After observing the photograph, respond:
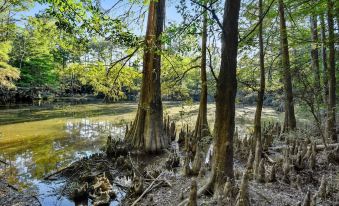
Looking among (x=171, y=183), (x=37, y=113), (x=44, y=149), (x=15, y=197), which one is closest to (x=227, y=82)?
(x=171, y=183)

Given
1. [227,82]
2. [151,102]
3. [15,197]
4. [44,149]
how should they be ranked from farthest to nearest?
[44,149] → [151,102] → [15,197] → [227,82]

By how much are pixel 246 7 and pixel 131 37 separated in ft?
20.4

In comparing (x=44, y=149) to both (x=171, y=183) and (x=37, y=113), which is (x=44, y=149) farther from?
(x=37, y=113)

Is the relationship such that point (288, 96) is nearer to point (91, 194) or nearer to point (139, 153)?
point (139, 153)

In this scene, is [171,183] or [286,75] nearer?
[171,183]

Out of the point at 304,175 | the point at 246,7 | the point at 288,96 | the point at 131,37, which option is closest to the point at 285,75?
the point at 288,96

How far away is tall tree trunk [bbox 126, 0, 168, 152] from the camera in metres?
9.36

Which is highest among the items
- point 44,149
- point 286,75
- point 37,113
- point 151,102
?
point 286,75

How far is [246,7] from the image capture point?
10.0m

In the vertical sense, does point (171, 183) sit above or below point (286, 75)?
below

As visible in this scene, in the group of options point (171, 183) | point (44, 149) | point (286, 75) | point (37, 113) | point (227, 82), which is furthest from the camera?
point (37, 113)

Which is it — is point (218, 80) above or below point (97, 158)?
above

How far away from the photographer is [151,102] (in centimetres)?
950

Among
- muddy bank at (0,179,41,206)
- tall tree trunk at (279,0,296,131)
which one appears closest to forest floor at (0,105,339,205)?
muddy bank at (0,179,41,206)
